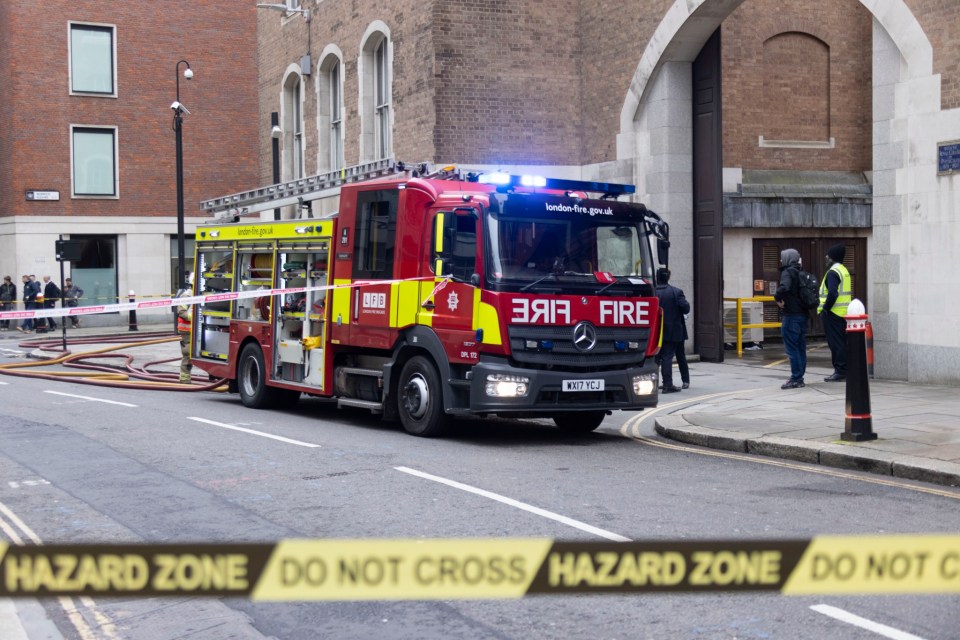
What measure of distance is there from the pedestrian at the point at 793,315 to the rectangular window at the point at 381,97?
40.1 ft

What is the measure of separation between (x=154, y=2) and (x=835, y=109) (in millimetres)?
29762

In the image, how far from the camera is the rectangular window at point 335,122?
29562 mm

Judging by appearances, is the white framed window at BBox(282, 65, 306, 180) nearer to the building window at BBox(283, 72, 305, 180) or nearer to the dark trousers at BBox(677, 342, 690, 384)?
the building window at BBox(283, 72, 305, 180)

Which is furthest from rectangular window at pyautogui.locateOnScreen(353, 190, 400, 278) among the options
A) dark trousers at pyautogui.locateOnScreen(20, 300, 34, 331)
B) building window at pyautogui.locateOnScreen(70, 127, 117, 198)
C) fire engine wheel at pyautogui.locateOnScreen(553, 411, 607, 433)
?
building window at pyautogui.locateOnScreen(70, 127, 117, 198)

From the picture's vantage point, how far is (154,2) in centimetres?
4578

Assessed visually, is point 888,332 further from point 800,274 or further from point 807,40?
point 807,40

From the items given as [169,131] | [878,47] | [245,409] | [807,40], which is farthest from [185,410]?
[169,131]

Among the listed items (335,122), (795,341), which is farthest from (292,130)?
(795,341)

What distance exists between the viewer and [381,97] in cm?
2675

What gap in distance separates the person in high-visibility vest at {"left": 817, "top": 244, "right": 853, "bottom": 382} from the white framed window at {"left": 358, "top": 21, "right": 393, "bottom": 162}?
40.9ft

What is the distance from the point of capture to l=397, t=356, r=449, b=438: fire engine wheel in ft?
39.1

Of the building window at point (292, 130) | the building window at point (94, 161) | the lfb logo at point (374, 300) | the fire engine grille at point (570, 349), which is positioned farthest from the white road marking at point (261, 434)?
the building window at point (94, 161)

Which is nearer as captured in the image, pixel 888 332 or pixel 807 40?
pixel 888 332

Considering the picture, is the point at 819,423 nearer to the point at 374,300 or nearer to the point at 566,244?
the point at 566,244
